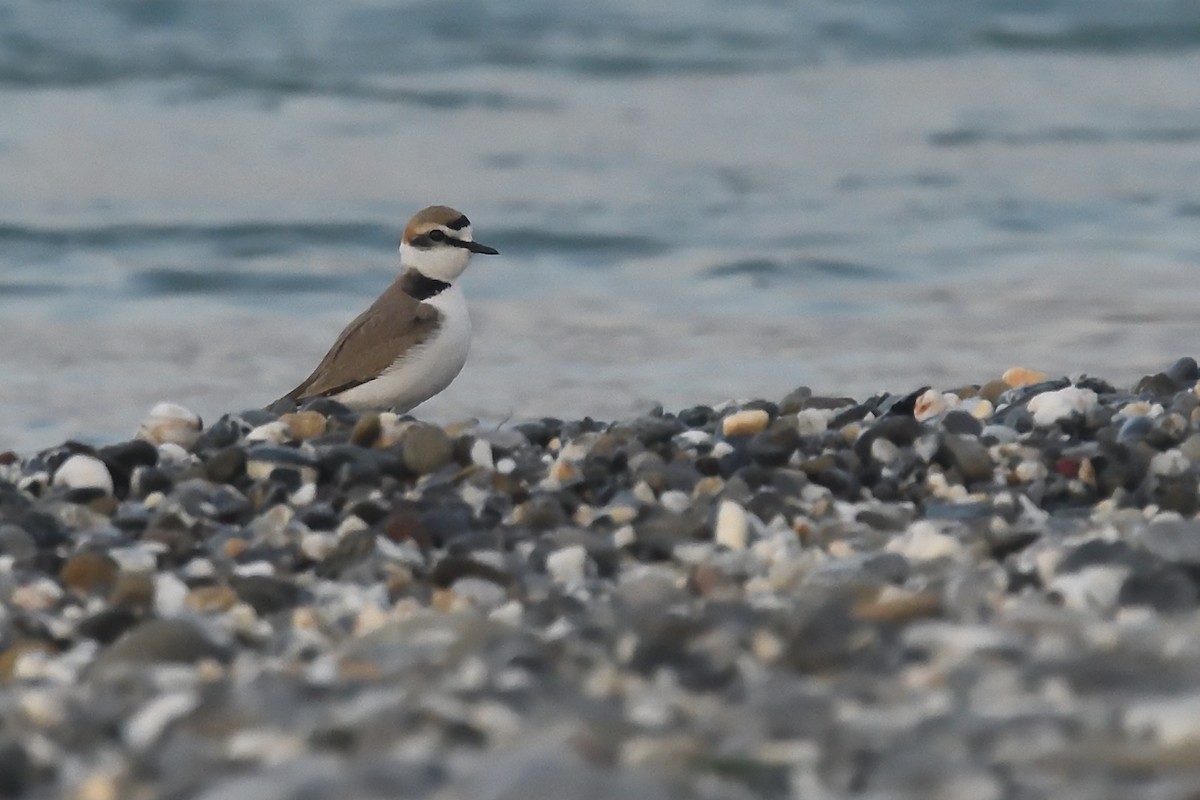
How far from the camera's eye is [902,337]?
9.73m

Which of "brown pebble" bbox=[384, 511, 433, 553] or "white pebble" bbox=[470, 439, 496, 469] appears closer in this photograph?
"brown pebble" bbox=[384, 511, 433, 553]

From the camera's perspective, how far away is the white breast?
259 inches

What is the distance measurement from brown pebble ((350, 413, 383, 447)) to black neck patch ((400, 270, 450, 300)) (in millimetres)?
1577

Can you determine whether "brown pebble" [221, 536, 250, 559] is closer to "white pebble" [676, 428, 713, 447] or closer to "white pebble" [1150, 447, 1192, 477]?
"white pebble" [676, 428, 713, 447]

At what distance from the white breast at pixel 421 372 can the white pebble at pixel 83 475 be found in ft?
5.06

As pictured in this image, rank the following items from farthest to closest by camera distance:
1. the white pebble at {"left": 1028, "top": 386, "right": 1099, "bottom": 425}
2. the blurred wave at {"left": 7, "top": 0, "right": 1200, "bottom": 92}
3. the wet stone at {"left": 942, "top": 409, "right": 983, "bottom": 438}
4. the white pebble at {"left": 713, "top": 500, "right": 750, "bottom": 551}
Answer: the blurred wave at {"left": 7, "top": 0, "right": 1200, "bottom": 92} < the white pebble at {"left": 1028, "top": 386, "right": 1099, "bottom": 425} < the wet stone at {"left": 942, "top": 409, "right": 983, "bottom": 438} < the white pebble at {"left": 713, "top": 500, "right": 750, "bottom": 551}

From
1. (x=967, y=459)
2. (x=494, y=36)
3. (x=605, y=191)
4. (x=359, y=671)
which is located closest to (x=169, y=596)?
(x=359, y=671)

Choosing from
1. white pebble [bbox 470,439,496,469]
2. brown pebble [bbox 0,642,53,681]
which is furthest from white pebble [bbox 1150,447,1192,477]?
brown pebble [bbox 0,642,53,681]

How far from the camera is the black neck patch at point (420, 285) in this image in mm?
6910

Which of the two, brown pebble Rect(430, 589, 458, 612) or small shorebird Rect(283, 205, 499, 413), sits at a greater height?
small shorebird Rect(283, 205, 499, 413)

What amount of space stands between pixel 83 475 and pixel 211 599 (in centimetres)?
114

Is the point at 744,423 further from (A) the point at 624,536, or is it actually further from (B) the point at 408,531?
(B) the point at 408,531

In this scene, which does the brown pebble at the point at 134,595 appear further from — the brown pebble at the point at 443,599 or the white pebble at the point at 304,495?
the white pebble at the point at 304,495

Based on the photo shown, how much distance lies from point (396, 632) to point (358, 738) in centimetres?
55
